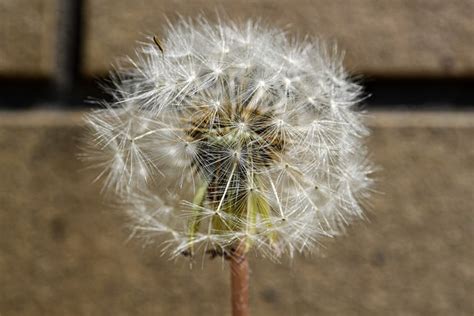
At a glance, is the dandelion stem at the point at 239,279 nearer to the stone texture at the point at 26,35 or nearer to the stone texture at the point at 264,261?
the stone texture at the point at 264,261

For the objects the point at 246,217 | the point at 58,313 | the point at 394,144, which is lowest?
the point at 58,313

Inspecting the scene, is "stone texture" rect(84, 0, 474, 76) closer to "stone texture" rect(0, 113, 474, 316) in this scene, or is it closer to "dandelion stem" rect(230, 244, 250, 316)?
"stone texture" rect(0, 113, 474, 316)

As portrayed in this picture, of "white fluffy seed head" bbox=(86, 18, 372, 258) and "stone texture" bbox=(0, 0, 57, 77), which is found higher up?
"stone texture" bbox=(0, 0, 57, 77)

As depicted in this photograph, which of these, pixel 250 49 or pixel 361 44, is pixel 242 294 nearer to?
pixel 250 49

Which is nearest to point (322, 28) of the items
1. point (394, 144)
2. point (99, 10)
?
point (394, 144)

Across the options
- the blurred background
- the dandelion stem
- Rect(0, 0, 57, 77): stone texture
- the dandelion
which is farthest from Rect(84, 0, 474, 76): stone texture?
the dandelion stem

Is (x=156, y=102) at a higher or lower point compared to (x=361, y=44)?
lower
